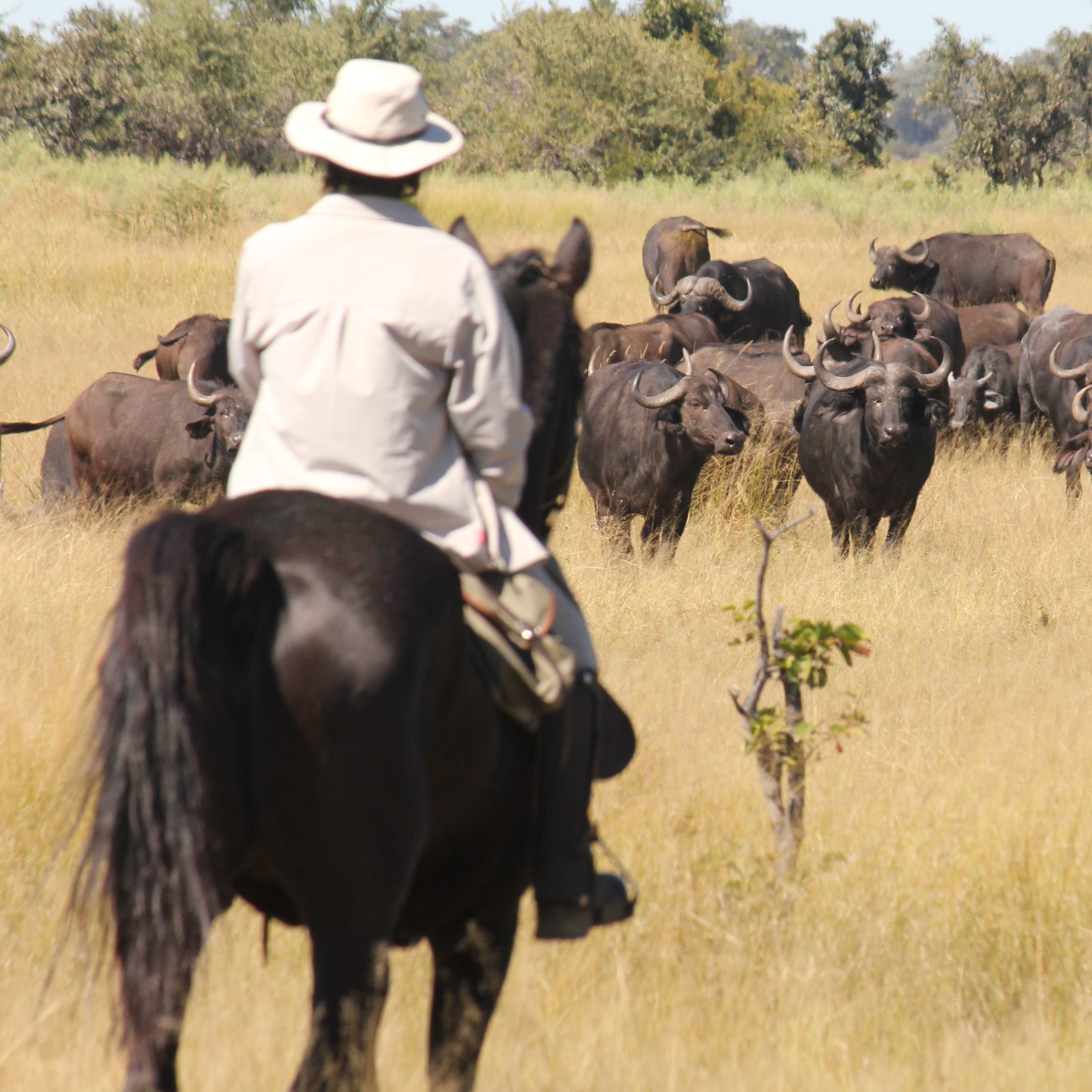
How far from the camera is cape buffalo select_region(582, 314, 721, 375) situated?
13.2m

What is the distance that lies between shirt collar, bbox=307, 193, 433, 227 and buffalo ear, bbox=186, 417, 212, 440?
7676 mm

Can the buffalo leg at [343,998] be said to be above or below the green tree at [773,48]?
above

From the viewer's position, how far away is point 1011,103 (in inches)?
1411

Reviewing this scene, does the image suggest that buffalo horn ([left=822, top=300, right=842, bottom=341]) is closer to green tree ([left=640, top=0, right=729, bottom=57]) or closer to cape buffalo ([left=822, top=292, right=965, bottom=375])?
cape buffalo ([left=822, top=292, right=965, bottom=375])

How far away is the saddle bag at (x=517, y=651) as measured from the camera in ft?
7.78

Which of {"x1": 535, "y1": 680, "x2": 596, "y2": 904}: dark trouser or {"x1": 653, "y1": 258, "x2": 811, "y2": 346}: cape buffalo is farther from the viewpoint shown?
{"x1": 653, "y1": 258, "x2": 811, "y2": 346}: cape buffalo

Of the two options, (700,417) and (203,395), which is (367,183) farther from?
(203,395)

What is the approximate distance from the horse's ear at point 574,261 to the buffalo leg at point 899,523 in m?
7.10

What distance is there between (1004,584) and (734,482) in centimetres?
273

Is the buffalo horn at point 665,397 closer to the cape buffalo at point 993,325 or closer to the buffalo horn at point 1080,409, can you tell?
the buffalo horn at point 1080,409

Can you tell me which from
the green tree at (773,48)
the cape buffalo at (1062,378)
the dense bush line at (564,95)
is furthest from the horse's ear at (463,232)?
the green tree at (773,48)

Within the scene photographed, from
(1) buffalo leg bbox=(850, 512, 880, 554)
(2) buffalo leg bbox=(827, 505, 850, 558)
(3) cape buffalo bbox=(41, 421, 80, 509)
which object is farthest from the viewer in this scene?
(3) cape buffalo bbox=(41, 421, 80, 509)

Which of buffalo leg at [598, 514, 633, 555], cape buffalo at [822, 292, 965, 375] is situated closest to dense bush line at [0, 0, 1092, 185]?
cape buffalo at [822, 292, 965, 375]

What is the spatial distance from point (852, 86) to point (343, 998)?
147ft
